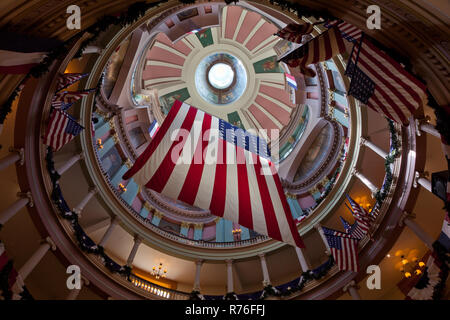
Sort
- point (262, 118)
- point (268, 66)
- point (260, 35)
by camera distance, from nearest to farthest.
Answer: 1. point (260, 35)
2. point (268, 66)
3. point (262, 118)

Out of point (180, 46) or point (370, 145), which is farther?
point (180, 46)

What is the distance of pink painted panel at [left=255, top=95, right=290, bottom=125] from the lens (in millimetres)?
26033

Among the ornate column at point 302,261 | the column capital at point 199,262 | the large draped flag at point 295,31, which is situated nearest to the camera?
the large draped flag at point 295,31

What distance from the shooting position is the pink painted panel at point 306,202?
64.4 feet

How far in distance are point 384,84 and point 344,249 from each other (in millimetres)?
7116

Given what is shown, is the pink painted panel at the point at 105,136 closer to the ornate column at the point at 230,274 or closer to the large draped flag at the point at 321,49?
the ornate column at the point at 230,274

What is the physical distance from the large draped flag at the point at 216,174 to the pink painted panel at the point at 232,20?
20.6 m

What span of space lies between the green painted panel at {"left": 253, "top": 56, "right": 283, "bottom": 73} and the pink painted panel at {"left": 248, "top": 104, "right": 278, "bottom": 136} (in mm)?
3870

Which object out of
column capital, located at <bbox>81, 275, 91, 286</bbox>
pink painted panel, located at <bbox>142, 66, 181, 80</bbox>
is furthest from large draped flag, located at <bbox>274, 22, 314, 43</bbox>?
pink painted panel, located at <bbox>142, 66, 181, 80</bbox>

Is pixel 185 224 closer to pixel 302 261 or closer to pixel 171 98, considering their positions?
pixel 302 261

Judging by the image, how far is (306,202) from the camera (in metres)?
20.0

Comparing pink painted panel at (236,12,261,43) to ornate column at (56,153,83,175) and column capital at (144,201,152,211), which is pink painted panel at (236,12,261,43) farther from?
ornate column at (56,153,83,175)

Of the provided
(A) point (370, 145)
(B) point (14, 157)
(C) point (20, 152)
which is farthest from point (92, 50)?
(A) point (370, 145)

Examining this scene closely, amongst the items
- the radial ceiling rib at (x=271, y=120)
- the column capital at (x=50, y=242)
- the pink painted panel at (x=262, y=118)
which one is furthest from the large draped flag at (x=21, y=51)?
the pink painted panel at (x=262, y=118)
